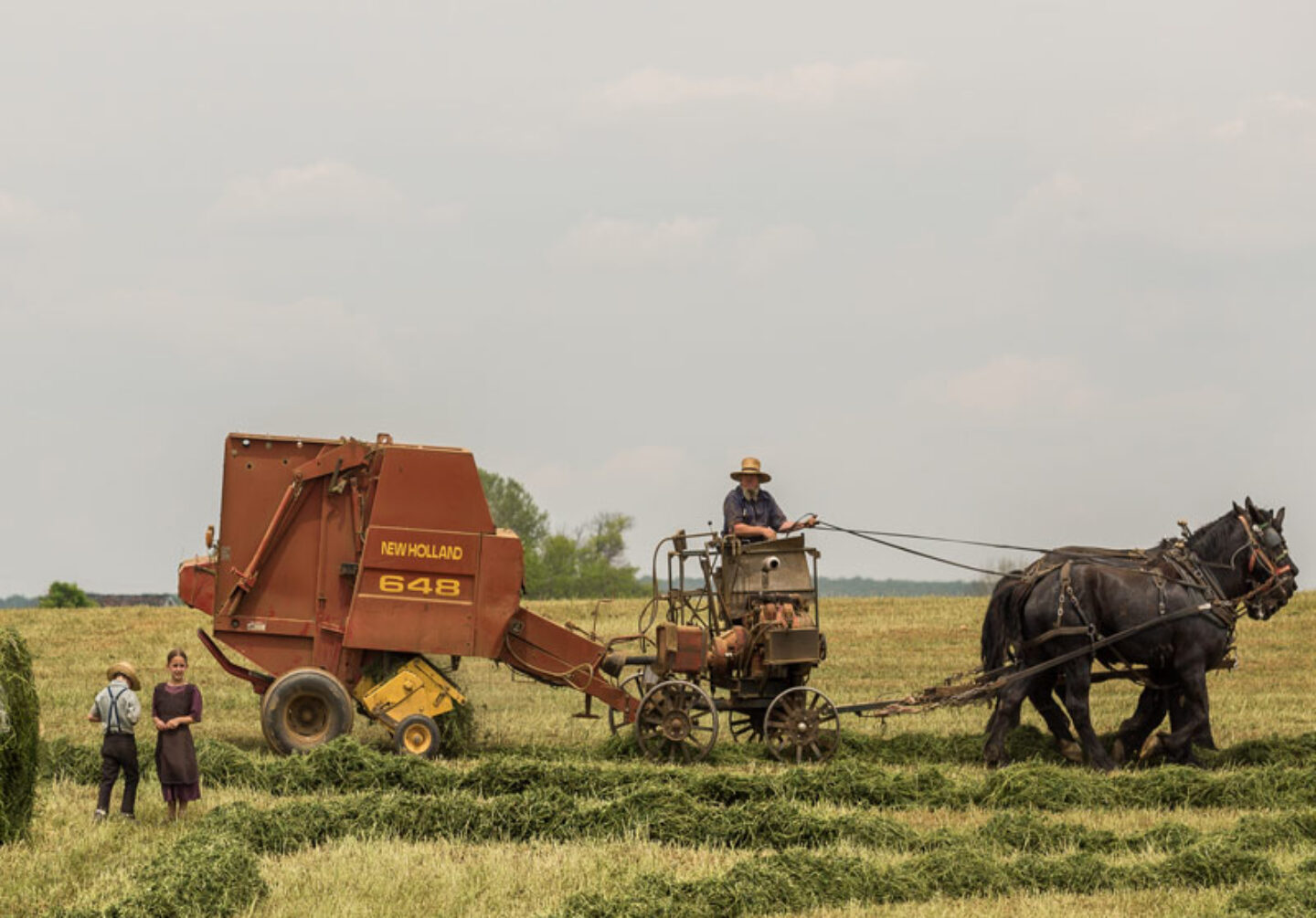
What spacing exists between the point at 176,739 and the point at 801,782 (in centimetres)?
465

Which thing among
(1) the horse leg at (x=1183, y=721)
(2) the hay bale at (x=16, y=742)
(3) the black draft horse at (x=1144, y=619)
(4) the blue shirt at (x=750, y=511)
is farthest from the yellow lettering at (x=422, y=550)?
(1) the horse leg at (x=1183, y=721)

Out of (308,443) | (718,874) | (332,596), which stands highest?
(308,443)

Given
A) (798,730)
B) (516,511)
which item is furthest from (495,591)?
(516,511)

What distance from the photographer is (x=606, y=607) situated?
37.5 m

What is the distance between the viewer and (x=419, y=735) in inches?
550

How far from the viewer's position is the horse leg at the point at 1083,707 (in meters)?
14.3

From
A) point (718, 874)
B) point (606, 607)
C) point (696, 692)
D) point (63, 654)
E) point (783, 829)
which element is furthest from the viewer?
point (606, 607)

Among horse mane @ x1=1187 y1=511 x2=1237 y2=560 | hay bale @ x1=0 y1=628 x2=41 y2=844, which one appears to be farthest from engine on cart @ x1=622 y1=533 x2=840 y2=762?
hay bale @ x1=0 y1=628 x2=41 y2=844

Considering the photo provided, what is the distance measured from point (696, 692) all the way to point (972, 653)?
41.0 ft

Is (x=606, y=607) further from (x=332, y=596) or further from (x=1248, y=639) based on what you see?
(x=332, y=596)

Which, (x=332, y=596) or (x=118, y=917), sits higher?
(x=332, y=596)

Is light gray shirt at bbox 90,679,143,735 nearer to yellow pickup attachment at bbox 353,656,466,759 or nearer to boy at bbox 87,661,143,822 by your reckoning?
boy at bbox 87,661,143,822

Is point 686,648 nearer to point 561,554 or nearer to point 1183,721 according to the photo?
point 1183,721

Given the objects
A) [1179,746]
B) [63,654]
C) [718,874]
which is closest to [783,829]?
[718,874]
